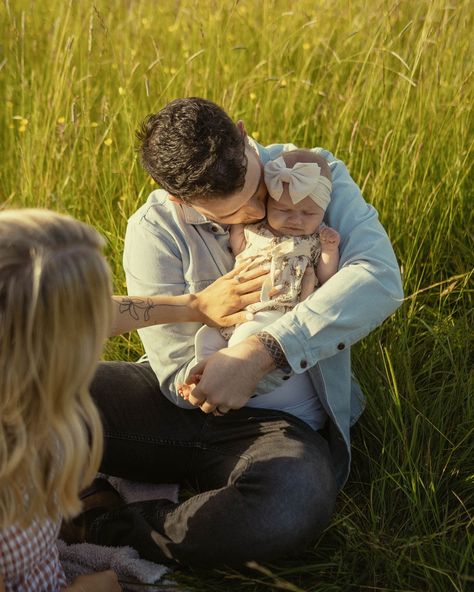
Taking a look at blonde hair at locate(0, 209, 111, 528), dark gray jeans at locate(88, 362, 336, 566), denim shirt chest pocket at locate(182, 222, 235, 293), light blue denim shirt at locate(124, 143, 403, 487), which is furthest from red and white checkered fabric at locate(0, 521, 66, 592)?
denim shirt chest pocket at locate(182, 222, 235, 293)

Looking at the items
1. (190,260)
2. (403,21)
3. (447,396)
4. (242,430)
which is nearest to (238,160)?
(190,260)

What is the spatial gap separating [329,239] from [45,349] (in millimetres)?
1141

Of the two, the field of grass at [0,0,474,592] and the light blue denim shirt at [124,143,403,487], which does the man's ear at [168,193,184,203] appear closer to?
the light blue denim shirt at [124,143,403,487]

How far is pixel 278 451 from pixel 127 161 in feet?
5.02

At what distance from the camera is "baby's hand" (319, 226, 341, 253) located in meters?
2.70

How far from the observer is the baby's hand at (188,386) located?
8.31 ft

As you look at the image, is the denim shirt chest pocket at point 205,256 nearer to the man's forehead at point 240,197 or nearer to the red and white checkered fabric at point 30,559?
the man's forehead at point 240,197

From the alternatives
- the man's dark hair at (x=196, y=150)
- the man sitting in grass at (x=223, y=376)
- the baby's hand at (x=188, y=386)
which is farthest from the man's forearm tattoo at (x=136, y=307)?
the man's dark hair at (x=196, y=150)

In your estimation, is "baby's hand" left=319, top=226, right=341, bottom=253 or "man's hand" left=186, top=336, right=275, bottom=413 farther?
"baby's hand" left=319, top=226, right=341, bottom=253

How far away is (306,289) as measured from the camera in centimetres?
271

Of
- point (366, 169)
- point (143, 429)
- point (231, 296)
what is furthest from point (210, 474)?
point (366, 169)

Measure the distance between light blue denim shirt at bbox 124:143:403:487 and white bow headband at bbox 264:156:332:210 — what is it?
11 cm

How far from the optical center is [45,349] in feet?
5.86

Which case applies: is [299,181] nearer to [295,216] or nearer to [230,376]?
[295,216]
